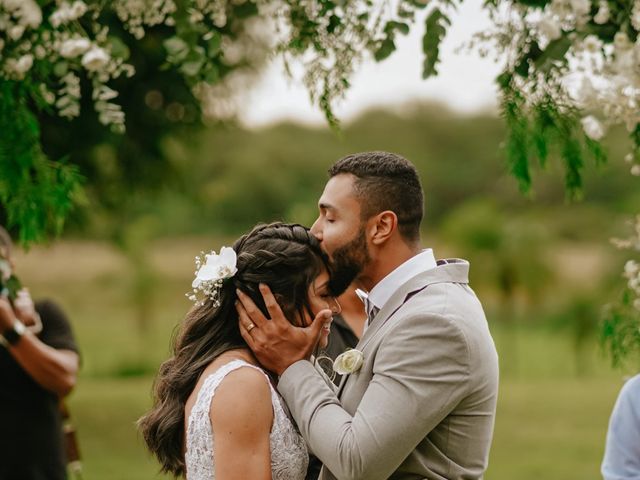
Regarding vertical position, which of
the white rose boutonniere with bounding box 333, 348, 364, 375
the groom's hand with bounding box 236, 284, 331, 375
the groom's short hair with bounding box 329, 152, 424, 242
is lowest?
the white rose boutonniere with bounding box 333, 348, 364, 375

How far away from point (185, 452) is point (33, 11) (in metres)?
1.64

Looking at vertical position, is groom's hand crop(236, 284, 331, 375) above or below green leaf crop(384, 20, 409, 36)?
below

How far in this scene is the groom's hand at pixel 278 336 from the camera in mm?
3371

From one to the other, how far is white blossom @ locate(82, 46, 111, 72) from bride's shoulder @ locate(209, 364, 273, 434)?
1.15 m

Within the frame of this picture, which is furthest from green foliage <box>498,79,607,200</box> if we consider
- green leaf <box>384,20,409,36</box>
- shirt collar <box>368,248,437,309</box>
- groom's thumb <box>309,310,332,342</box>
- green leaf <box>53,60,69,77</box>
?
green leaf <box>53,60,69,77</box>

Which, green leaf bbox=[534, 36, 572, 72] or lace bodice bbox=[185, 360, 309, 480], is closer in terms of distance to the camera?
green leaf bbox=[534, 36, 572, 72]

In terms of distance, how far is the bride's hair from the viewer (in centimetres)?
349

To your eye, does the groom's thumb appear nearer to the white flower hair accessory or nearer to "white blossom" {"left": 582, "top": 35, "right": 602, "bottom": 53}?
the white flower hair accessory

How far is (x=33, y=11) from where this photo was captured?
313cm

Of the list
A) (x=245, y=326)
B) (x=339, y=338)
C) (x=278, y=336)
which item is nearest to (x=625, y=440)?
(x=278, y=336)

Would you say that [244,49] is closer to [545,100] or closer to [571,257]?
[545,100]

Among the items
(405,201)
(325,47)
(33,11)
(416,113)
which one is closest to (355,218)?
(405,201)

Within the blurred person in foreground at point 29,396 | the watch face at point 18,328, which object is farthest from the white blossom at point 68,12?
the watch face at point 18,328

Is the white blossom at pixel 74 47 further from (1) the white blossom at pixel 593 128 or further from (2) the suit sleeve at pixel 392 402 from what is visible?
(1) the white blossom at pixel 593 128
